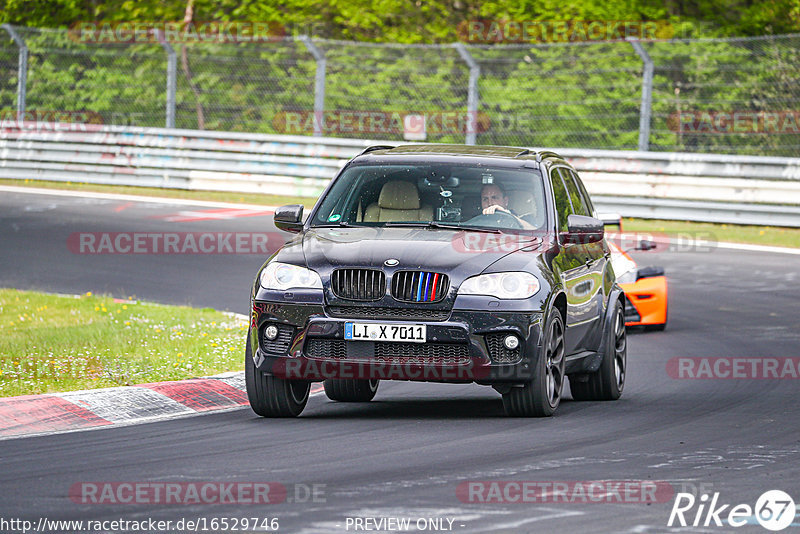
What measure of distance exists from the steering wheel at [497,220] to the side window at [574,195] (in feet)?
3.18

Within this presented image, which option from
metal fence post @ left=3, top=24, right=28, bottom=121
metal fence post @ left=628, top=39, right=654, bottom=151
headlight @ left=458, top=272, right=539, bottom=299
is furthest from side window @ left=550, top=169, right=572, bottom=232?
metal fence post @ left=3, top=24, right=28, bottom=121

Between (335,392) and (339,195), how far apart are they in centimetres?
134

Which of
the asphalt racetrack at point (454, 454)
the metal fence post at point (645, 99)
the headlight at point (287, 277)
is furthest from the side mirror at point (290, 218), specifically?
the metal fence post at point (645, 99)

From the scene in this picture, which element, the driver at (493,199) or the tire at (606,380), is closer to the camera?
the driver at (493,199)

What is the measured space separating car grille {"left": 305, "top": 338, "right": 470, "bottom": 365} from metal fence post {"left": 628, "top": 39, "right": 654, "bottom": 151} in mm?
16090

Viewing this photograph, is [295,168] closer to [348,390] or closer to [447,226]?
[348,390]

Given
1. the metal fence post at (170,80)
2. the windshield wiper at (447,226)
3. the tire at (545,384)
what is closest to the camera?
the tire at (545,384)

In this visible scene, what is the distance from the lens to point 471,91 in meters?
25.4

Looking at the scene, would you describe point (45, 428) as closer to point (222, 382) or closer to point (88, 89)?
point (222, 382)

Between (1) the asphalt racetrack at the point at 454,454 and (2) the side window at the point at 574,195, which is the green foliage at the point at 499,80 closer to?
(1) the asphalt racetrack at the point at 454,454

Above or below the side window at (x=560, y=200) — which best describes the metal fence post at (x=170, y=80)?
above

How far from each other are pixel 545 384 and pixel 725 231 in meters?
14.5

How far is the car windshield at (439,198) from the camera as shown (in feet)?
31.6

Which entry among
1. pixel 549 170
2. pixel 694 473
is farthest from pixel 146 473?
pixel 549 170
